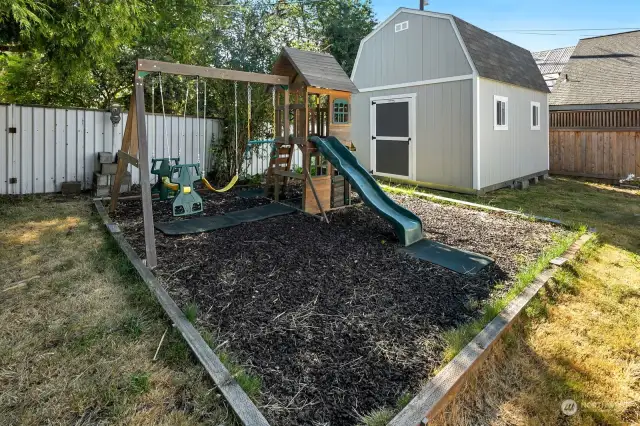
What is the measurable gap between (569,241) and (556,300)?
160 cm

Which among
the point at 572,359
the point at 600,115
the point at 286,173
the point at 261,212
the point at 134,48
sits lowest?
the point at 572,359

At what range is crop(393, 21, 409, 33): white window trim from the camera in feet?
28.7

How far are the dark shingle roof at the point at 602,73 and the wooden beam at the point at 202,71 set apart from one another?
10135mm

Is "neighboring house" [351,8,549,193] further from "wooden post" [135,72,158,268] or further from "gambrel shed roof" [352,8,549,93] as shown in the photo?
"wooden post" [135,72,158,268]

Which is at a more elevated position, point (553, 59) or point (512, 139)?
point (553, 59)

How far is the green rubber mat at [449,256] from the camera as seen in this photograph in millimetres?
3656

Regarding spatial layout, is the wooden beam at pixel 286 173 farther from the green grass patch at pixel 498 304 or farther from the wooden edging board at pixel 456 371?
the wooden edging board at pixel 456 371

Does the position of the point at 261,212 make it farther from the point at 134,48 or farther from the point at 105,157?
the point at 134,48

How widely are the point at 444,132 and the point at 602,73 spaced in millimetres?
7625

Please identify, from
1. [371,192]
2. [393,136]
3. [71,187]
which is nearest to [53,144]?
[71,187]

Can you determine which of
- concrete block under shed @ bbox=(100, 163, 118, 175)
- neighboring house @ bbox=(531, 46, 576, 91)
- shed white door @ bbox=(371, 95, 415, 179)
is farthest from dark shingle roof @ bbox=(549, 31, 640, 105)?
concrete block under shed @ bbox=(100, 163, 118, 175)

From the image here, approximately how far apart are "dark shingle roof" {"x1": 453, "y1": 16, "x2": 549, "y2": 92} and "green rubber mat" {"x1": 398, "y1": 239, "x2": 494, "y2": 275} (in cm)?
484

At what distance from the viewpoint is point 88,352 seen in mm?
2188

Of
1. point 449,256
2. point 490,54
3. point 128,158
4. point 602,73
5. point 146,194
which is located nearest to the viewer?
point 146,194
